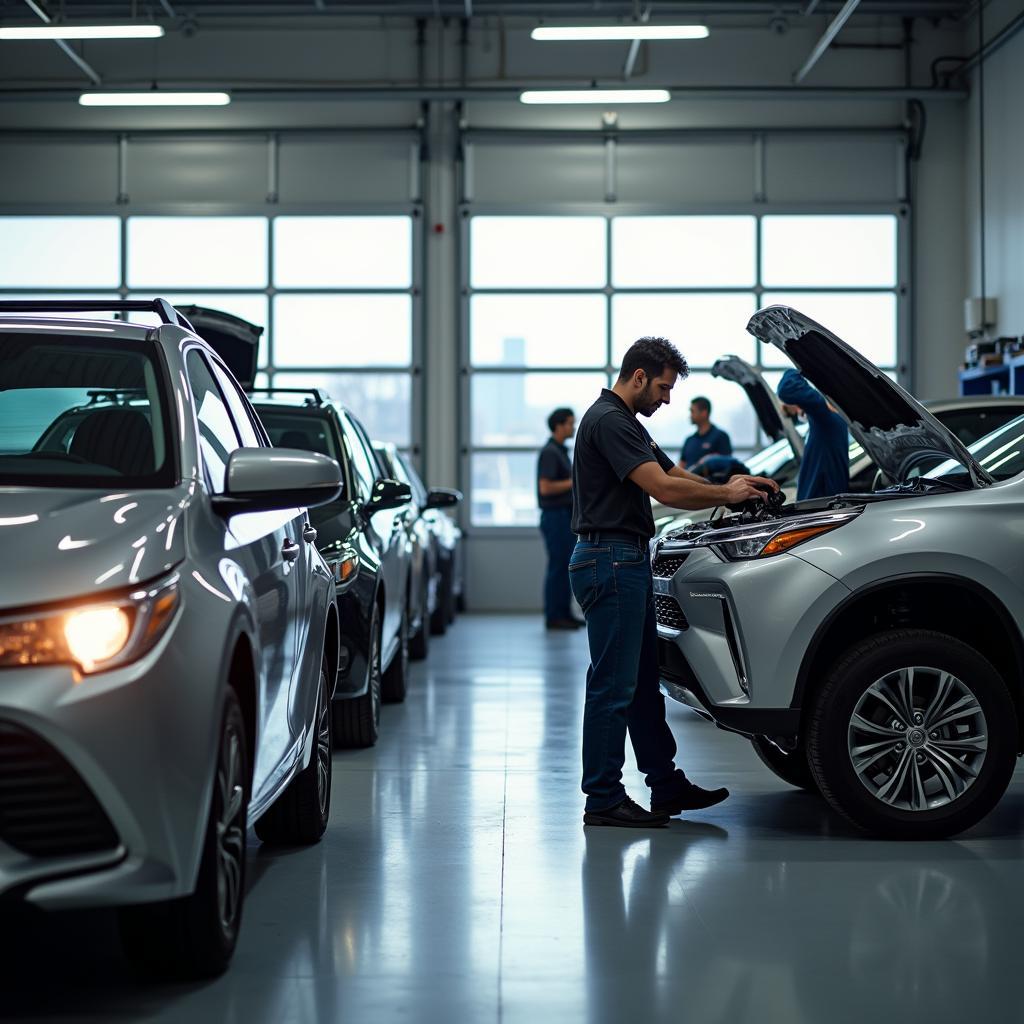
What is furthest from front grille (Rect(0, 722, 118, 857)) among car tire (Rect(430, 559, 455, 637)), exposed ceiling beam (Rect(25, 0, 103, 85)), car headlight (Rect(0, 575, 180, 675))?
exposed ceiling beam (Rect(25, 0, 103, 85))

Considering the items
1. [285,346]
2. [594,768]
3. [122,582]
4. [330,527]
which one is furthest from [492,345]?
[122,582]

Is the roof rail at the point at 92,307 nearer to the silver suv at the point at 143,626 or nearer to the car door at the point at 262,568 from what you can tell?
the silver suv at the point at 143,626

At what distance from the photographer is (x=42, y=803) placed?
2.81 meters

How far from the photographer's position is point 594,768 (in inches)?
215

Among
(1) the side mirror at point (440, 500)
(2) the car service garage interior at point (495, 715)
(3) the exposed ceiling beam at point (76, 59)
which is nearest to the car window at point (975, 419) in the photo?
(2) the car service garage interior at point (495, 715)

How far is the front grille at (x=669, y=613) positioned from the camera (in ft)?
A: 18.0

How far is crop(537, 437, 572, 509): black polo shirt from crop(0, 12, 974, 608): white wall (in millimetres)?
3115

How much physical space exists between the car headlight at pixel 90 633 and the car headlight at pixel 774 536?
267cm

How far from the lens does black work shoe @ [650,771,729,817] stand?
5594mm

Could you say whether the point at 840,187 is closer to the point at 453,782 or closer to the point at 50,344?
the point at 453,782

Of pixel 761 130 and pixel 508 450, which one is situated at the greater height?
pixel 761 130

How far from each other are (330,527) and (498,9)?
11.0 m

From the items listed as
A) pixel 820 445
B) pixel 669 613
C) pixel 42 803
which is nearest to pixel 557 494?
pixel 820 445

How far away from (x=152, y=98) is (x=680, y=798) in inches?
468
